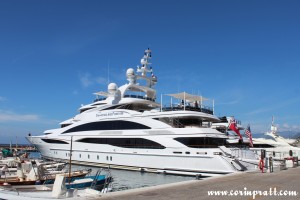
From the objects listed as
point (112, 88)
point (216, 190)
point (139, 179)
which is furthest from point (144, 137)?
point (216, 190)

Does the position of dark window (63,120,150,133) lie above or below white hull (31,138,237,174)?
above

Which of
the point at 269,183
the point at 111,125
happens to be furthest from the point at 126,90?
the point at 269,183

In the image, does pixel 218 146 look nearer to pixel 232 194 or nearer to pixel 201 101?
pixel 201 101

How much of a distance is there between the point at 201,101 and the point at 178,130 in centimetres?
611

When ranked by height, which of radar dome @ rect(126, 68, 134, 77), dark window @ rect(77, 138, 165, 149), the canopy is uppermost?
radar dome @ rect(126, 68, 134, 77)

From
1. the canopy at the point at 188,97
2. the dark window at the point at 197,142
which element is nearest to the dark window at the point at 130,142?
the dark window at the point at 197,142

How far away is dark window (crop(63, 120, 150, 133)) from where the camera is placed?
977 inches

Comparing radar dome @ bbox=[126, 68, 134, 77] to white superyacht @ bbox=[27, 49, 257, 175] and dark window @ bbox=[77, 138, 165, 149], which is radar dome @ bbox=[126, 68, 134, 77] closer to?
white superyacht @ bbox=[27, 49, 257, 175]

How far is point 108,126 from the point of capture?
26766mm

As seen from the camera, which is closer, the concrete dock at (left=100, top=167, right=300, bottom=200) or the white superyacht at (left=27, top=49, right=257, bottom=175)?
the concrete dock at (left=100, top=167, right=300, bottom=200)

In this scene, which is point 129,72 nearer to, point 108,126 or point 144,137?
point 108,126

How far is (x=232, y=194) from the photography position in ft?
25.8

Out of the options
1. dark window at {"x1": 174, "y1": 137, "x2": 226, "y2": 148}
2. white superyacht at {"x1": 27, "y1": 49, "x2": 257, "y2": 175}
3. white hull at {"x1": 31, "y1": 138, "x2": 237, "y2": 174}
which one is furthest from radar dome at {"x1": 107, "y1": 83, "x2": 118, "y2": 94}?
dark window at {"x1": 174, "y1": 137, "x2": 226, "y2": 148}

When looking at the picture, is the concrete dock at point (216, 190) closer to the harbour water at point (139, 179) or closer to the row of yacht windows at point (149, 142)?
the harbour water at point (139, 179)
